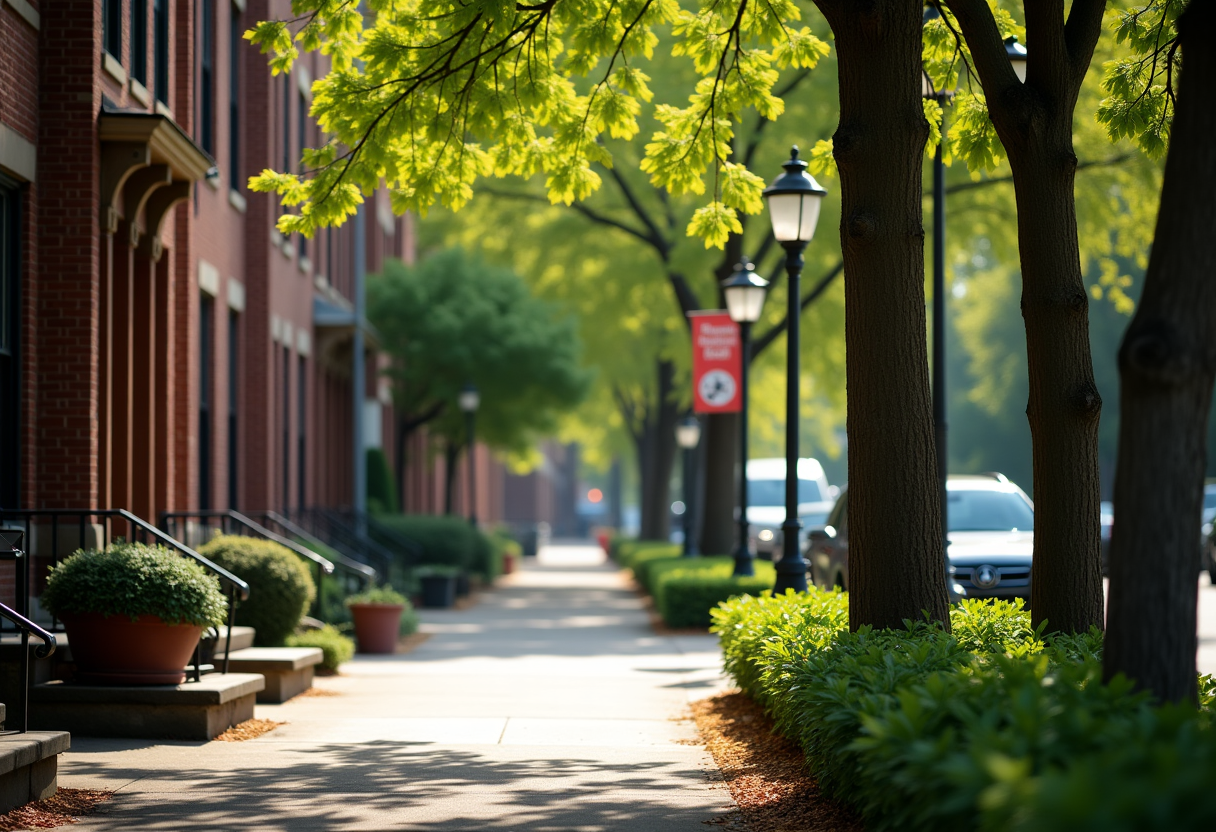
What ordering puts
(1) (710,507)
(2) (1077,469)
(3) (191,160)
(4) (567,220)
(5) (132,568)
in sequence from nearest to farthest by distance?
(2) (1077,469) → (5) (132,568) → (3) (191,160) → (1) (710,507) → (4) (567,220)

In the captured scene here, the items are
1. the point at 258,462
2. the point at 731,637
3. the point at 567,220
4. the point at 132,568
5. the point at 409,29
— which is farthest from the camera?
the point at 567,220

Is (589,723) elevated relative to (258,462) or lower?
lower

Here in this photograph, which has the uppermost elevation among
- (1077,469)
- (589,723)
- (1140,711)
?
(1077,469)

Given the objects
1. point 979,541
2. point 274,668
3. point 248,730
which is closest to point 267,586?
point 274,668

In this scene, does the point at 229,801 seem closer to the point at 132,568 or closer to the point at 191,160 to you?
the point at 132,568

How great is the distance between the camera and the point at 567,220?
28.1m

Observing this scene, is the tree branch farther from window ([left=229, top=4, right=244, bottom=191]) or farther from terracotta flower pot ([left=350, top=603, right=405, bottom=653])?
terracotta flower pot ([left=350, top=603, right=405, bottom=653])

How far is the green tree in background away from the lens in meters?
31.3

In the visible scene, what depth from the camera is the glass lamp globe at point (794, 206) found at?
12898mm

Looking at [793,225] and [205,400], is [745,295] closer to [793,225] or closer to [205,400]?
[793,225]

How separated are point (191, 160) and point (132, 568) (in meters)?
5.09

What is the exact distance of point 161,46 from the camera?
14.6m

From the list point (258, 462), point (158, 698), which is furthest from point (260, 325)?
point (158, 698)

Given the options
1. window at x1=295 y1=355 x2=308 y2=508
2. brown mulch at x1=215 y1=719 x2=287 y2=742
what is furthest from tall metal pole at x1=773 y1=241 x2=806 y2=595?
window at x1=295 y1=355 x2=308 y2=508
